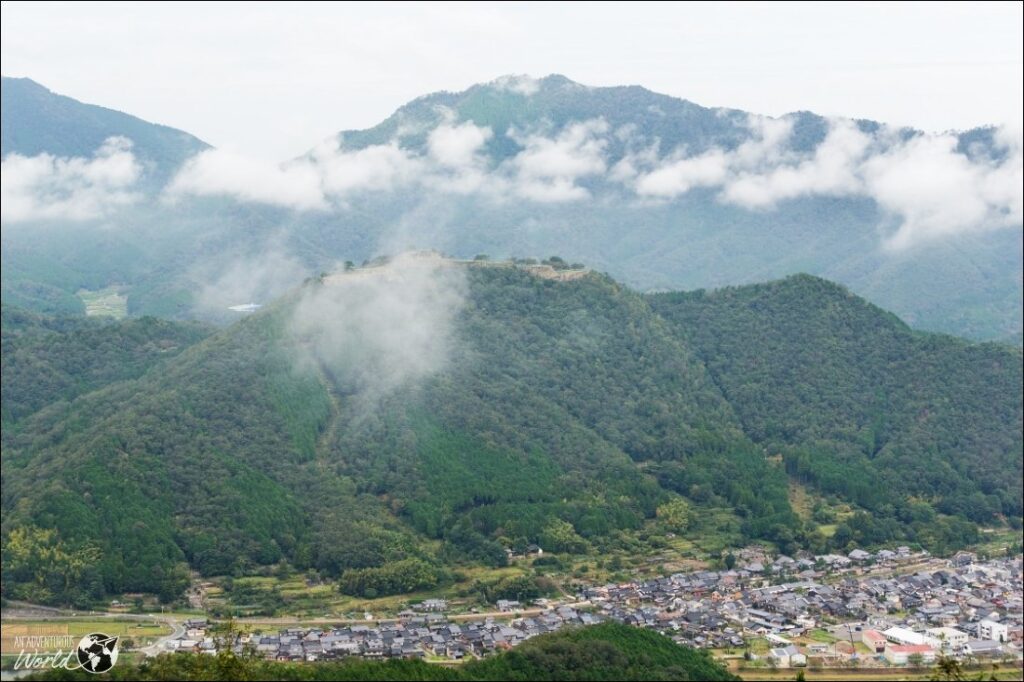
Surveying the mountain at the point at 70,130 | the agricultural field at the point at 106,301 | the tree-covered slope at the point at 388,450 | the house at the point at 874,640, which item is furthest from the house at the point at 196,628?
the mountain at the point at 70,130

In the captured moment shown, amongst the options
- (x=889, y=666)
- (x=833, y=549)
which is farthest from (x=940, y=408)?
(x=889, y=666)

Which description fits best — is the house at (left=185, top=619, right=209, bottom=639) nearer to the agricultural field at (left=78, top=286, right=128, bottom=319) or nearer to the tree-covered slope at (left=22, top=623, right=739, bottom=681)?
the tree-covered slope at (left=22, top=623, right=739, bottom=681)

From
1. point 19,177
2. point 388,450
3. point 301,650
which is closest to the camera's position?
point 301,650

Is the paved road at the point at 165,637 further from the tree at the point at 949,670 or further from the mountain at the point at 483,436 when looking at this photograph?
the tree at the point at 949,670

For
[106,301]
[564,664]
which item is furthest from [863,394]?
[106,301]

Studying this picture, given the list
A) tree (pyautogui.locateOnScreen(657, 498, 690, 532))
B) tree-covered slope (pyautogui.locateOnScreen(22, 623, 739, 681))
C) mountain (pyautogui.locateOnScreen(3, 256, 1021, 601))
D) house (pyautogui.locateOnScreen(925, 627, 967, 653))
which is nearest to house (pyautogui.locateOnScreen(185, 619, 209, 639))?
mountain (pyautogui.locateOnScreen(3, 256, 1021, 601))

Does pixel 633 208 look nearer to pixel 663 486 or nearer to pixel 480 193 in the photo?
pixel 480 193

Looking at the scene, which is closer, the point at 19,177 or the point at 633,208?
the point at 19,177
